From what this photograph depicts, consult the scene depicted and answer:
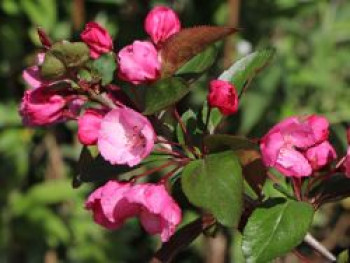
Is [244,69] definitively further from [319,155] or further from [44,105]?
[44,105]

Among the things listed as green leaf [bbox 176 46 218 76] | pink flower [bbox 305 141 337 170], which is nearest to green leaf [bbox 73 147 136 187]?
green leaf [bbox 176 46 218 76]

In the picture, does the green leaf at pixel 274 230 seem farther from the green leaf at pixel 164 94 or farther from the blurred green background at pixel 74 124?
the blurred green background at pixel 74 124

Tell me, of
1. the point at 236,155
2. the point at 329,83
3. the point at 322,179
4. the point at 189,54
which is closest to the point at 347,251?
the point at 322,179

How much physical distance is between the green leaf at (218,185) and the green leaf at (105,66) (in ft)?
0.59

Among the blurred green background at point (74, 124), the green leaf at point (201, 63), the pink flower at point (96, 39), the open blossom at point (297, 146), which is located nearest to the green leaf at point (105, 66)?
the pink flower at point (96, 39)

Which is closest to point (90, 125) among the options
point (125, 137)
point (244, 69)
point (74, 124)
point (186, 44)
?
point (125, 137)

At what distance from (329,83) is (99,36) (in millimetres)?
1995

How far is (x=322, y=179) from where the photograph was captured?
52.7 inches

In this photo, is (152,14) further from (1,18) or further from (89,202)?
(1,18)

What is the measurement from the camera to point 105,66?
1273 millimetres

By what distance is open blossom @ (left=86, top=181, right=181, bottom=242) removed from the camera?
1.21 metres

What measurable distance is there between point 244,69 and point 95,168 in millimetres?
277

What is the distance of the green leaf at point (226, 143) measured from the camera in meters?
1.17

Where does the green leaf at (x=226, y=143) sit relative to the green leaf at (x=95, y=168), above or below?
above
